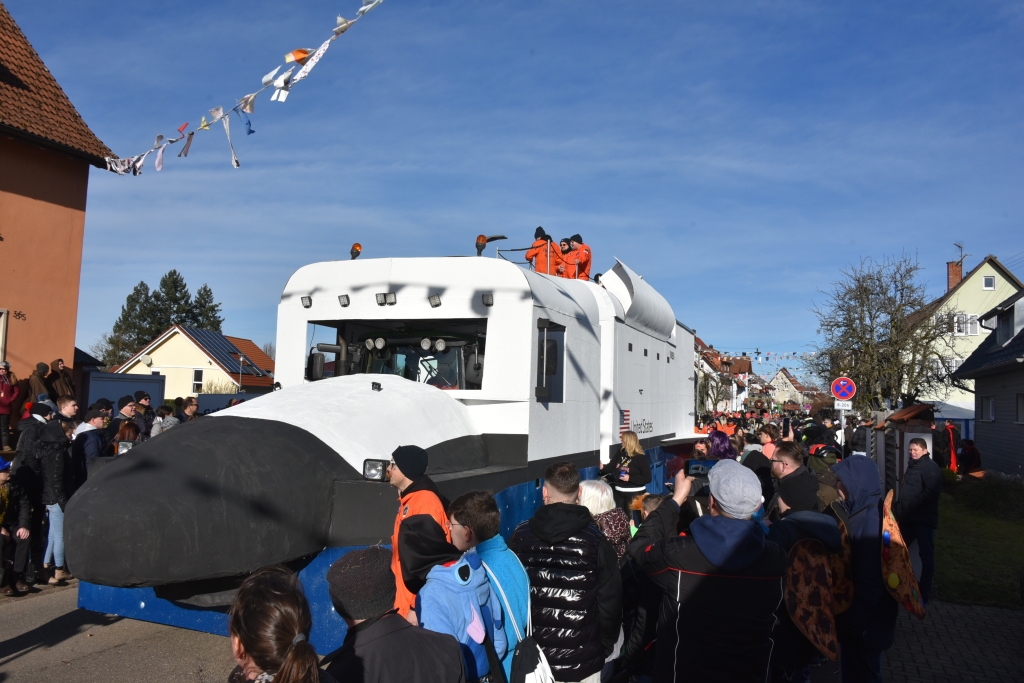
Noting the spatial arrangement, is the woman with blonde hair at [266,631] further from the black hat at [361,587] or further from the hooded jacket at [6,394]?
the hooded jacket at [6,394]

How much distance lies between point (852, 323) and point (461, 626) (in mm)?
32631

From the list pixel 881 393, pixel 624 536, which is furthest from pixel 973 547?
pixel 881 393

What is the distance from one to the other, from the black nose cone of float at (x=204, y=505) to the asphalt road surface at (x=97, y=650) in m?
1.69

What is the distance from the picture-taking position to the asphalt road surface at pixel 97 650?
530 cm

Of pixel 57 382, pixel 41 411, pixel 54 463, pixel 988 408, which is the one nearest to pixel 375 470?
pixel 54 463

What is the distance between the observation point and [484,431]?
6418 mm

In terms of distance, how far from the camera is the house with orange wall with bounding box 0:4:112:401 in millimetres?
14531

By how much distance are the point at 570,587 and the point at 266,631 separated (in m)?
1.93

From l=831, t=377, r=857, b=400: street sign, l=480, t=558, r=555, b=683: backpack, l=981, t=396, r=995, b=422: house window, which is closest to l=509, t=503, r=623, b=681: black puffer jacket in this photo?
l=480, t=558, r=555, b=683: backpack

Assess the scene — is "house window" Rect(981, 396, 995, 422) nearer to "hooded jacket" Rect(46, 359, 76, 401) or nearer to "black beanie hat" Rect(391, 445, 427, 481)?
"black beanie hat" Rect(391, 445, 427, 481)

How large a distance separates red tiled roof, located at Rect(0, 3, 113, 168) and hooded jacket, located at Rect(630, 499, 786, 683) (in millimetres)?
15063

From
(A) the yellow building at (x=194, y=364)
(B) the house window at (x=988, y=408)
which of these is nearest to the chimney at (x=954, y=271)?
(B) the house window at (x=988, y=408)

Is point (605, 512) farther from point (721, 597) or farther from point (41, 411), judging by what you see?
point (41, 411)

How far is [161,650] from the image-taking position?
586 cm
